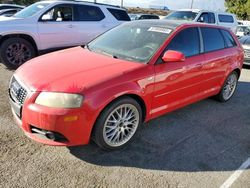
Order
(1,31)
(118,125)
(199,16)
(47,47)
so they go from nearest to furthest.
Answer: (118,125)
(1,31)
(47,47)
(199,16)

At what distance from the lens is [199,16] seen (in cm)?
1215

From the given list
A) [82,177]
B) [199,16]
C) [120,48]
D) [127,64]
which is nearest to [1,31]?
[120,48]

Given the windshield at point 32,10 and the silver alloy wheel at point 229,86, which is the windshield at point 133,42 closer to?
the silver alloy wheel at point 229,86

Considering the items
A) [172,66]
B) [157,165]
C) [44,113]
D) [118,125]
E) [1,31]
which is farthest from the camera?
[1,31]

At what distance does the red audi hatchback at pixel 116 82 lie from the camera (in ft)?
10.2

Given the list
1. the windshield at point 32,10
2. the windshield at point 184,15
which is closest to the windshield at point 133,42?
the windshield at point 32,10

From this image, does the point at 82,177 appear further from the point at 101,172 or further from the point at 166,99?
the point at 166,99

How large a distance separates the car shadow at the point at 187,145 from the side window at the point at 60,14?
4.44 m

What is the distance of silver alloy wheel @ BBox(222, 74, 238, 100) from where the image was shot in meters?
5.66

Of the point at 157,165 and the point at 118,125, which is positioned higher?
the point at 118,125

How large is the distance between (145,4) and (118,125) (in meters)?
96.4

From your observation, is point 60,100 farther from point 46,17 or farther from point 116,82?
point 46,17

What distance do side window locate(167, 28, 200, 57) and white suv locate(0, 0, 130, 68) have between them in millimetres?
4118

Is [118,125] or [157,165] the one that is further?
[118,125]
